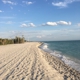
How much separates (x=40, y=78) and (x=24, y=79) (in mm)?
865

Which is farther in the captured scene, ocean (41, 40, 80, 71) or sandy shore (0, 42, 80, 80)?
ocean (41, 40, 80, 71)

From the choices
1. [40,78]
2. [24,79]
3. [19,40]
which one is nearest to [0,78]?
[24,79]

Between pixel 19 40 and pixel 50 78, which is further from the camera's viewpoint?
pixel 19 40

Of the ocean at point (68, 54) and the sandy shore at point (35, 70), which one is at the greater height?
the sandy shore at point (35, 70)

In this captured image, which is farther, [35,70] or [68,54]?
[68,54]

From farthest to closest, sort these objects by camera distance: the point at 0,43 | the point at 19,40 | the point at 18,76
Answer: the point at 19,40 < the point at 0,43 < the point at 18,76

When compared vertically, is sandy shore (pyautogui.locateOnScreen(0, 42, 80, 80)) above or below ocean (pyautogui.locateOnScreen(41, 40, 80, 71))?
above

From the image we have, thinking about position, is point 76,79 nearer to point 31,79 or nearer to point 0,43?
point 31,79

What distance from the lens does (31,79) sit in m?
7.02

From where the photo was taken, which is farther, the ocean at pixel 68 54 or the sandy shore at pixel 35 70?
the ocean at pixel 68 54

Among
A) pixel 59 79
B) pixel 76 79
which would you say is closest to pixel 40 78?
pixel 59 79

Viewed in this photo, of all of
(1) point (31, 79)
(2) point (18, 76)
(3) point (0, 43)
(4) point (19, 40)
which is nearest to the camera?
(1) point (31, 79)

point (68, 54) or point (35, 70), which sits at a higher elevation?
point (35, 70)

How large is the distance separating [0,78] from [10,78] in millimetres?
576
